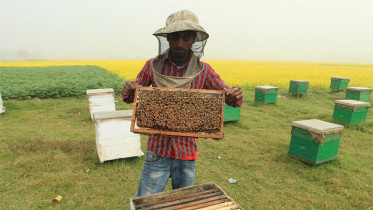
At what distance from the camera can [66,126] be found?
741 centimetres

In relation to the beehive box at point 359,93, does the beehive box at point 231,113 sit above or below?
below

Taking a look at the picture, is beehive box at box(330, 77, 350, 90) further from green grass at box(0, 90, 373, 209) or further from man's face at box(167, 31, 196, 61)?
man's face at box(167, 31, 196, 61)

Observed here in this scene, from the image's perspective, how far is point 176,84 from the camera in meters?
1.99

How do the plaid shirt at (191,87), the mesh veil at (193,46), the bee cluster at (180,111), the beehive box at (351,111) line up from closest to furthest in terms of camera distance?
the bee cluster at (180,111), the plaid shirt at (191,87), the mesh veil at (193,46), the beehive box at (351,111)

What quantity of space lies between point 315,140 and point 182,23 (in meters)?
4.05

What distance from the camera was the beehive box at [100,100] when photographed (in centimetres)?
749

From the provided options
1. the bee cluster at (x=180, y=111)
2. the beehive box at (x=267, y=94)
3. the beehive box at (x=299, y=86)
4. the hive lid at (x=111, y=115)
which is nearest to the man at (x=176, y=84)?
the bee cluster at (x=180, y=111)

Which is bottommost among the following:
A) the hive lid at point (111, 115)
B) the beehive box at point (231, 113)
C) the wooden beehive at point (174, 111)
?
the beehive box at point (231, 113)

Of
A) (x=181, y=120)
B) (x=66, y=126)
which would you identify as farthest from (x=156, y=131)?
(x=66, y=126)

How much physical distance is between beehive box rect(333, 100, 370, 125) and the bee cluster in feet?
23.2

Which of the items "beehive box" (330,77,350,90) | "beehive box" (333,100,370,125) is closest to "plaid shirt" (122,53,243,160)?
"beehive box" (333,100,370,125)

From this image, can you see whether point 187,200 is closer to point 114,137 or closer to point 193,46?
point 193,46

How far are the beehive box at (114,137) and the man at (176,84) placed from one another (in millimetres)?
2589

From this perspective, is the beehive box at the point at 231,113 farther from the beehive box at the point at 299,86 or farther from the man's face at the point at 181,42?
the beehive box at the point at 299,86
